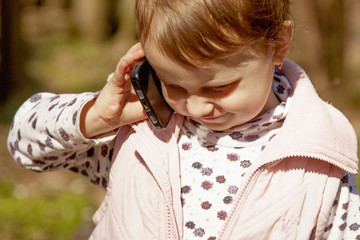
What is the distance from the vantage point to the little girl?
1.85 m

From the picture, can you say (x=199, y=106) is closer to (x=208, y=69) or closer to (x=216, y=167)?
(x=208, y=69)

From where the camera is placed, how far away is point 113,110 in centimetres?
218

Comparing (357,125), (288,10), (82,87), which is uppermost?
(288,10)

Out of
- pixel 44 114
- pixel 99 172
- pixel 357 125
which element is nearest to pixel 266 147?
pixel 99 172

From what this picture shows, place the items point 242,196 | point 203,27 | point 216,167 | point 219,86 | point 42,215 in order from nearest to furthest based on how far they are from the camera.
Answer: point 203,27 → point 219,86 → point 242,196 → point 216,167 → point 42,215

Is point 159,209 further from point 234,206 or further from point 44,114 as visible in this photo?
point 44,114

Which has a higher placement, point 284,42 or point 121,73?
point 284,42

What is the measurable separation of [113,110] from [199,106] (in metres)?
0.41

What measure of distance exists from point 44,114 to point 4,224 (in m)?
2.89

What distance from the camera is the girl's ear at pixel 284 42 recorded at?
6.53ft

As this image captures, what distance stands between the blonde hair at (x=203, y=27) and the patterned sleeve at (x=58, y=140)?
1.83ft

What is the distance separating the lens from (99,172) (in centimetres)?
245

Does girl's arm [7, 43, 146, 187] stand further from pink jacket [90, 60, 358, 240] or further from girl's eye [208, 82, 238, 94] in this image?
girl's eye [208, 82, 238, 94]

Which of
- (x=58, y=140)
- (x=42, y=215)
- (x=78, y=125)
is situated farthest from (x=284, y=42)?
(x=42, y=215)
